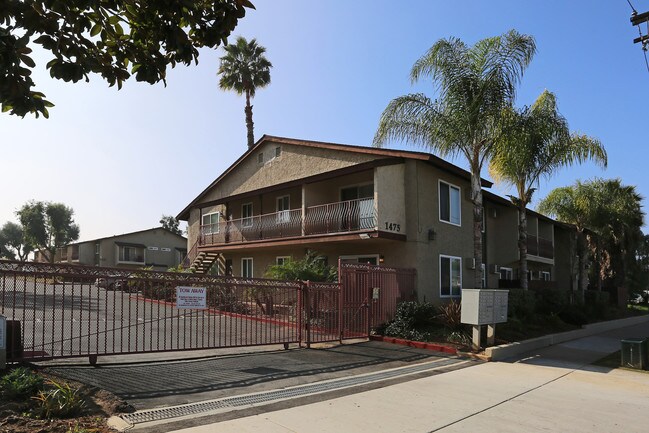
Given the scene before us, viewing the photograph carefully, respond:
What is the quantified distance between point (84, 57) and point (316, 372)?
694 centimetres

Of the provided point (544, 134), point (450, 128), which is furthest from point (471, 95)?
point (544, 134)

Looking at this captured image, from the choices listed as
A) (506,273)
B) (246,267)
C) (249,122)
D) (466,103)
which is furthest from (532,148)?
(249,122)

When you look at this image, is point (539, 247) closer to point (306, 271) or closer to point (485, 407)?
point (306, 271)

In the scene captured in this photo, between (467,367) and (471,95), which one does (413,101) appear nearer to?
(471,95)

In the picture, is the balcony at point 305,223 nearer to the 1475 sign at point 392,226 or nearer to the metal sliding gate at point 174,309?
the 1475 sign at point 392,226

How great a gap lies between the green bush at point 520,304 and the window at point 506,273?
6851mm

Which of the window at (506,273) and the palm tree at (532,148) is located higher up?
the palm tree at (532,148)

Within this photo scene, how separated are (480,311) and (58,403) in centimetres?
973

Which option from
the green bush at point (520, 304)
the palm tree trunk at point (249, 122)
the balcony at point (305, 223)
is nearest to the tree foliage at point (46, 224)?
the palm tree trunk at point (249, 122)

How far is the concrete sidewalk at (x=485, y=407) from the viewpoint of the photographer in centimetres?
599

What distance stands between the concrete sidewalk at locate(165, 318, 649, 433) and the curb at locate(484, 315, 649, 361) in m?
1.44

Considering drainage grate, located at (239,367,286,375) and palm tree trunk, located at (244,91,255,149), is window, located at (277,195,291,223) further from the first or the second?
palm tree trunk, located at (244,91,255,149)

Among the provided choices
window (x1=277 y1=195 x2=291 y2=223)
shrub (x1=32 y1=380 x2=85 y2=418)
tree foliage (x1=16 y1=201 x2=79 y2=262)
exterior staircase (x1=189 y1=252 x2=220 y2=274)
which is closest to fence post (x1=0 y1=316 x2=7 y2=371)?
shrub (x1=32 y1=380 x2=85 y2=418)

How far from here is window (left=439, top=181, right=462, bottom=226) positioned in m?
18.7
